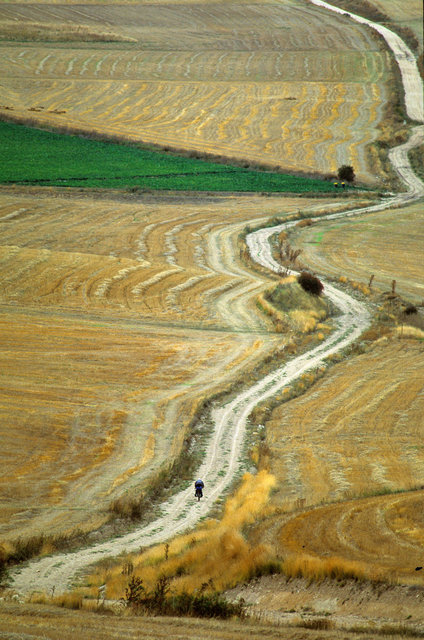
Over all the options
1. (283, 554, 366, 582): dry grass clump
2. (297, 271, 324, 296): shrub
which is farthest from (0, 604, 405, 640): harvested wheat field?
(297, 271, 324, 296): shrub

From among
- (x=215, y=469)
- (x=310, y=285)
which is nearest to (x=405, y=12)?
(x=310, y=285)

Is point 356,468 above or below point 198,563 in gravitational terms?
below

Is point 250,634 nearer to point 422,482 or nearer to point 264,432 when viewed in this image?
point 422,482

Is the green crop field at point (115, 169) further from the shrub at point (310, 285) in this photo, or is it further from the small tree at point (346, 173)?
the shrub at point (310, 285)

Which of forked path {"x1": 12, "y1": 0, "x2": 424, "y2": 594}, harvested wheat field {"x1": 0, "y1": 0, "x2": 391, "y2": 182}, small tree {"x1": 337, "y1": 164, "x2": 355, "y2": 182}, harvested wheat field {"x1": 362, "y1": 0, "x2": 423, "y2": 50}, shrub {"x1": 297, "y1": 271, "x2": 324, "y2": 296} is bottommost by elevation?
forked path {"x1": 12, "y1": 0, "x2": 424, "y2": 594}

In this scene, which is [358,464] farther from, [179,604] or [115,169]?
[115,169]

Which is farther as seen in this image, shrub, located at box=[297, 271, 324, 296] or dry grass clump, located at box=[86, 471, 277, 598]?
shrub, located at box=[297, 271, 324, 296]

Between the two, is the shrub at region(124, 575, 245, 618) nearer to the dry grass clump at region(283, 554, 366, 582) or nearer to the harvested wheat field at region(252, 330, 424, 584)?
the dry grass clump at region(283, 554, 366, 582)
